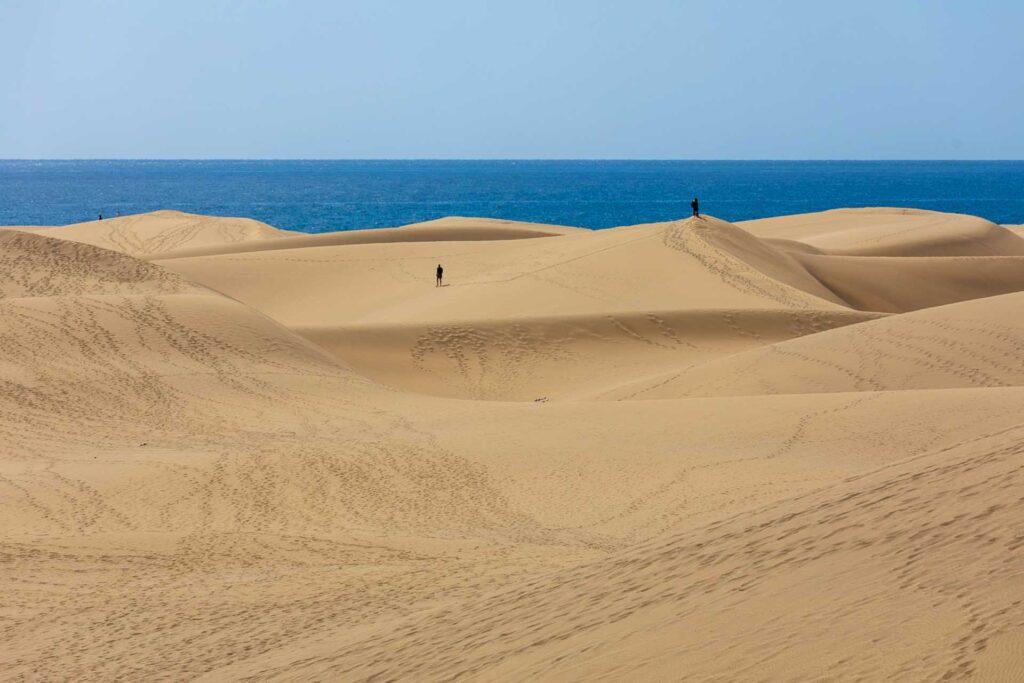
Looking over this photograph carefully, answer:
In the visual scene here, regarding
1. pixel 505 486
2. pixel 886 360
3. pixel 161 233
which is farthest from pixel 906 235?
pixel 505 486

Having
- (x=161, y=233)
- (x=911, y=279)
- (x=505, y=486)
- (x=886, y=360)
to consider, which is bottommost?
(x=505, y=486)

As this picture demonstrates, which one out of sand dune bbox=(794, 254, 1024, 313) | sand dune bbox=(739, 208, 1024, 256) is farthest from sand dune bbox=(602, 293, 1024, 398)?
sand dune bbox=(739, 208, 1024, 256)

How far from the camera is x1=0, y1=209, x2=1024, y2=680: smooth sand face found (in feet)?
19.0

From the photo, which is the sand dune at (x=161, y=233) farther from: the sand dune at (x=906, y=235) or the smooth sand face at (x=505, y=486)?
the smooth sand face at (x=505, y=486)

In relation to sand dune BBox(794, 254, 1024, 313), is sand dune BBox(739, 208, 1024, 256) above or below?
above

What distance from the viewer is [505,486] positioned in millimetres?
11914

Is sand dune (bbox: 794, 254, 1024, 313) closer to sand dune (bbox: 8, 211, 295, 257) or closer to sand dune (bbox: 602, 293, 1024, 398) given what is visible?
sand dune (bbox: 602, 293, 1024, 398)

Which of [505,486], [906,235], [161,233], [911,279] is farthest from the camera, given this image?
[161,233]

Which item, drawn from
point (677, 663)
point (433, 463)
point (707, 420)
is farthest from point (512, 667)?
point (707, 420)

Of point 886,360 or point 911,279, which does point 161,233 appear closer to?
point 911,279

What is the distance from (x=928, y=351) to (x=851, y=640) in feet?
45.9

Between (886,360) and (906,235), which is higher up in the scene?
(906,235)

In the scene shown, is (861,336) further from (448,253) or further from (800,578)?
(448,253)

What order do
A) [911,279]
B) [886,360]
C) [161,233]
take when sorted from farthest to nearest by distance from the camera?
1. [161,233]
2. [911,279]
3. [886,360]
